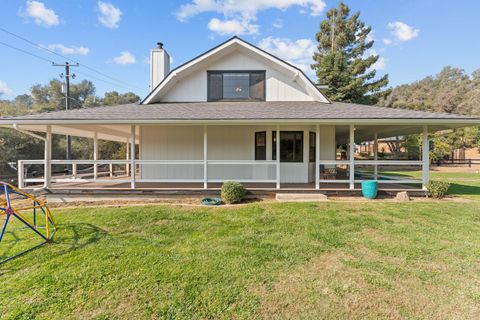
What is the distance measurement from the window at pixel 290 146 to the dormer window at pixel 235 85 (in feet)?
7.76

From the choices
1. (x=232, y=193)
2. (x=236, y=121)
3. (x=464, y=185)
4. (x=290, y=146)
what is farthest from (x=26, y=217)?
(x=464, y=185)

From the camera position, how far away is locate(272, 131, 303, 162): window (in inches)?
386

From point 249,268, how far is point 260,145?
6820 millimetres

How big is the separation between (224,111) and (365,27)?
96.2 feet

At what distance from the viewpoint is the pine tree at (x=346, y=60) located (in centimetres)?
2427

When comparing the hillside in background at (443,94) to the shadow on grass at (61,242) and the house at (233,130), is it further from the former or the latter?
the shadow on grass at (61,242)

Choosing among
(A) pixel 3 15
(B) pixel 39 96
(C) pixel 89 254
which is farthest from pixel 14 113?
(B) pixel 39 96

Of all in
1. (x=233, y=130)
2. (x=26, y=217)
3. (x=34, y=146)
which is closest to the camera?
(x=26, y=217)

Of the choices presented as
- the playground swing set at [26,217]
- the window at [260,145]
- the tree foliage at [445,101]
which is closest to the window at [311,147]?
the window at [260,145]

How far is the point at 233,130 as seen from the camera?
10156mm

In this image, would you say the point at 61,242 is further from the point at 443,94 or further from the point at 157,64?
the point at 443,94

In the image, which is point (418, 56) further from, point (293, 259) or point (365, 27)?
point (293, 259)

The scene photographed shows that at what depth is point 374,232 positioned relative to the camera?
17.2 ft

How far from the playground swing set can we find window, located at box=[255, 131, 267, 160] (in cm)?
711
